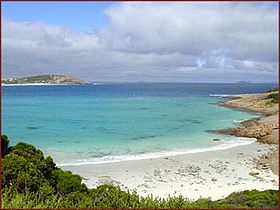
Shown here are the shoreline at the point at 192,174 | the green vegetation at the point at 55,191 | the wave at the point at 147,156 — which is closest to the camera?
the green vegetation at the point at 55,191

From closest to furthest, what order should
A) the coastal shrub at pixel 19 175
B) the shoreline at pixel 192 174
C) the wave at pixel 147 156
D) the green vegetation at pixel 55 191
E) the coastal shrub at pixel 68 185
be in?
the green vegetation at pixel 55 191 → the coastal shrub at pixel 19 175 → the coastal shrub at pixel 68 185 → the shoreline at pixel 192 174 → the wave at pixel 147 156

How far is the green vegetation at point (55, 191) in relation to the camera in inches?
242

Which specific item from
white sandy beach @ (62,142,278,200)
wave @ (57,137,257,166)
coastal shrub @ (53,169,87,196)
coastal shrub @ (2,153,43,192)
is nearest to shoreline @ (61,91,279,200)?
white sandy beach @ (62,142,278,200)

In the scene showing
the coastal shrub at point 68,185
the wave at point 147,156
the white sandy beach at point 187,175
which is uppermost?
the coastal shrub at point 68,185

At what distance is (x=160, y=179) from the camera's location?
1577 centimetres

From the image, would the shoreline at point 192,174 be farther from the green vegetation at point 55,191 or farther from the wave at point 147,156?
the green vegetation at point 55,191

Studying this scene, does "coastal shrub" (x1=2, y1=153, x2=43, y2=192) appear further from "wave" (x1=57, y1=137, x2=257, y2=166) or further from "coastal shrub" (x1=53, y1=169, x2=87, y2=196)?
"wave" (x1=57, y1=137, x2=257, y2=166)

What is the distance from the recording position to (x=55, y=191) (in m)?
7.67

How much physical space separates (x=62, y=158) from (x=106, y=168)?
12.4 feet

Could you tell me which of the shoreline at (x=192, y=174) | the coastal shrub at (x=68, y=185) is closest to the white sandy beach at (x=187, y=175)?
the shoreline at (x=192, y=174)

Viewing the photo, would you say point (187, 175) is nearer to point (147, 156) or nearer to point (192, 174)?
point (192, 174)

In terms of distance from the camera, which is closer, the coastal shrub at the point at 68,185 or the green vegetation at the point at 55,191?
the green vegetation at the point at 55,191

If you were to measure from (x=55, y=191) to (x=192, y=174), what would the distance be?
9.93 metres

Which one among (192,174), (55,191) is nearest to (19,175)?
(55,191)
